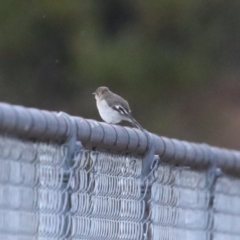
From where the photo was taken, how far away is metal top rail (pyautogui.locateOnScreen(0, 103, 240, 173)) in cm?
388

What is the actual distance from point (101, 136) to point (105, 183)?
219mm

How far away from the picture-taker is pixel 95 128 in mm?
4586

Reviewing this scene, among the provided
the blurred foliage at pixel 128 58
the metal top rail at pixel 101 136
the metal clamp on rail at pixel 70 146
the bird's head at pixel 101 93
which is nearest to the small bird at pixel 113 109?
the bird's head at pixel 101 93

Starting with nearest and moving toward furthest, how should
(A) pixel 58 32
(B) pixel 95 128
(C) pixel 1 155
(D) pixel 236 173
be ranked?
(C) pixel 1 155 < (B) pixel 95 128 < (D) pixel 236 173 < (A) pixel 58 32

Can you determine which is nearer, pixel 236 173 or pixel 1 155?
pixel 1 155

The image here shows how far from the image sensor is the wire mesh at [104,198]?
392cm

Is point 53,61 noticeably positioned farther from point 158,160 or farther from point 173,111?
point 158,160

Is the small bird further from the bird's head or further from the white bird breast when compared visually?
the bird's head

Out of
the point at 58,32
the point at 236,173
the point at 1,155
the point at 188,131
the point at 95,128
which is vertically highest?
the point at 58,32

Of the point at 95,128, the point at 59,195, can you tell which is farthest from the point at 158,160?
the point at 59,195

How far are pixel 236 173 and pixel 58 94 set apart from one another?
16143 mm

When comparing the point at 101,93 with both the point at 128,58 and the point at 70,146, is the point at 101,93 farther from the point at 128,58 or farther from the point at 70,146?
the point at 128,58

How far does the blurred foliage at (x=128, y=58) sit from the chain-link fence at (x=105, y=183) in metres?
14.4

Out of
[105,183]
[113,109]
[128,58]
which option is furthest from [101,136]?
[128,58]
